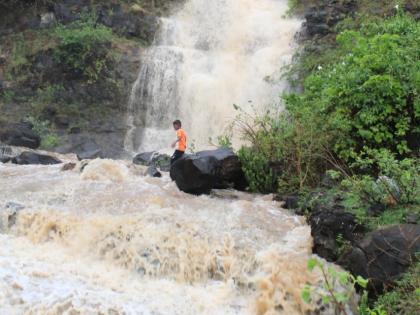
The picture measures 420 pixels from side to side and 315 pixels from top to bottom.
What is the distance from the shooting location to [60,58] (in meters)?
19.3

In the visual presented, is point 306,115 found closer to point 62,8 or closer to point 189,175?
point 189,175

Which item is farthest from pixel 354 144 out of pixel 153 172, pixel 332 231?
pixel 153 172

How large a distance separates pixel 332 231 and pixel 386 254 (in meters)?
1.08

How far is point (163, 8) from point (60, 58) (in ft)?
18.0

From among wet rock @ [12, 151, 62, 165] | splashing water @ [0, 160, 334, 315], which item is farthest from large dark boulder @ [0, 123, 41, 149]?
splashing water @ [0, 160, 334, 315]

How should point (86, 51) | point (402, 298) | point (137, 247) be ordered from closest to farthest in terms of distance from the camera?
point (402, 298)
point (137, 247)
point (86, 51)

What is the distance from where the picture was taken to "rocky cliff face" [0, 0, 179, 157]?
18.1 metres

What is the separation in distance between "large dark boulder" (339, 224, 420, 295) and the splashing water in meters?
0.68

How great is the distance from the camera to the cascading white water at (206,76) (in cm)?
1766

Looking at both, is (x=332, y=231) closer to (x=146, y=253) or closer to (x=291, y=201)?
(x=291, y=201)

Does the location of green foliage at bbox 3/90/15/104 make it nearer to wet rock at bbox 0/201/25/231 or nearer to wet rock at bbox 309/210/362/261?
wet rock at bbox 0/201/25/231

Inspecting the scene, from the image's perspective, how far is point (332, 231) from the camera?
279 inches

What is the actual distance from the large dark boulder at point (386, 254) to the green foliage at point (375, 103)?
2.53 m

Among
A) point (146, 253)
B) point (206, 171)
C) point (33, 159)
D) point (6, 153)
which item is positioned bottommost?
point (146, 253)
